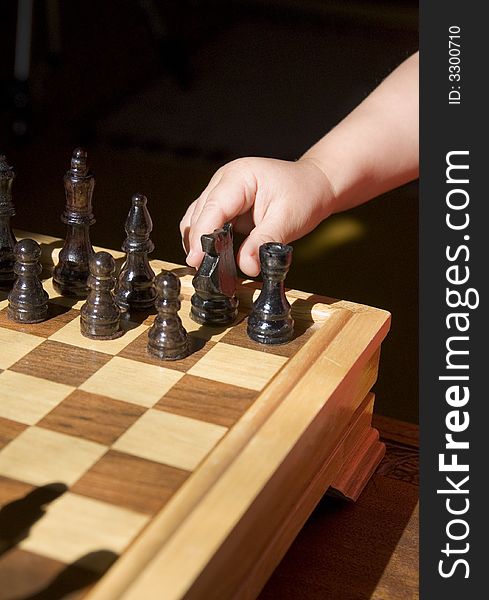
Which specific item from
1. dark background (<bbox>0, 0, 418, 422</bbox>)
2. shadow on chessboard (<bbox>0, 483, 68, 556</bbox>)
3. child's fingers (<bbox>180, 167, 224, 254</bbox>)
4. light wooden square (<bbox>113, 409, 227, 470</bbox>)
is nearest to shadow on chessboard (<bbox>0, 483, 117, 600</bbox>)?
shadow on chessboard (<bbox>0, 483, 68, 556</bbox>)

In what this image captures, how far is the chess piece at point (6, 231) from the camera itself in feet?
4.66

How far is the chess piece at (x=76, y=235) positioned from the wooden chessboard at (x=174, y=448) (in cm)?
3

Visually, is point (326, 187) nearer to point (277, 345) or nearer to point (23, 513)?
point (277, 345)

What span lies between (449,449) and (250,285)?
37cm

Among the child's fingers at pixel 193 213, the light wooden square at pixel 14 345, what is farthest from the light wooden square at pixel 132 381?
the child's fingers at pixel 193 213

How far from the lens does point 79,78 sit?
10.6 ft

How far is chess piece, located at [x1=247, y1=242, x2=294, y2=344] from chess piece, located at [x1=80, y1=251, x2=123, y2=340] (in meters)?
0.18

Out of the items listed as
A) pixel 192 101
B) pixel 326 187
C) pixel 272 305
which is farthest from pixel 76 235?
pixel 192 101

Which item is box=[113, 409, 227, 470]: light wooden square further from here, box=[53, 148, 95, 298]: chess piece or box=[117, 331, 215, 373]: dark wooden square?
box=[53, 148, 95, 298]: chess piece

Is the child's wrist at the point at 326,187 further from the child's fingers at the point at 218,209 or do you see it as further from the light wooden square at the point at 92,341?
the light wooden square at the point at 92,341

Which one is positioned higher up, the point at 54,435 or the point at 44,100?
the point at 44,100

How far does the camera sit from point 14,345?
1.25 metres

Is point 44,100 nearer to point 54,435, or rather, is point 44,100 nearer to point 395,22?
point 395,22

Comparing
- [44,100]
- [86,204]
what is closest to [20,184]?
[44,100]
